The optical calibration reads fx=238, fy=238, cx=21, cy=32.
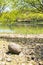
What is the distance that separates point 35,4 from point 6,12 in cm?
873

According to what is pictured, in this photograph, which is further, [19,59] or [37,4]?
[37,4]

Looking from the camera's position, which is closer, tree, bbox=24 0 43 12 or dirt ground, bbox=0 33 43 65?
dirt ground, bbox=0 33 43 65

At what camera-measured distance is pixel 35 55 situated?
13633 millimetres

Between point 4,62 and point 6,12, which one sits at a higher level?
point 4,62

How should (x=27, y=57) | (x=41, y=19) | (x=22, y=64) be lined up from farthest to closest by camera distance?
1. (x=41, y=19)
2. (x=27, y=57)
3. (x=22, y=64)

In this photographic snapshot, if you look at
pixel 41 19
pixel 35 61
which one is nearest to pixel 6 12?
pixel 35 61

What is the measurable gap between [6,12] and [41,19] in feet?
165

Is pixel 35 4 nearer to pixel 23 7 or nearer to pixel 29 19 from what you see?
pixel 23 7

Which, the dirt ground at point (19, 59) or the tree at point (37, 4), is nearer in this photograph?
the dirt ground at point (19, 59)

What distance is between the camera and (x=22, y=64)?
11422 millimetres

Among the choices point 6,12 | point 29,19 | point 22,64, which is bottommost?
point 29,19

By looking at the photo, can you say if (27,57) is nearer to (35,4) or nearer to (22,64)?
(22,64)

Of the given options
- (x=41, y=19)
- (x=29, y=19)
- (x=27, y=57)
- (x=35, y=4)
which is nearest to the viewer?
(x=27, y=57)

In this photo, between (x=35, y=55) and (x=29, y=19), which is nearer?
(x=35, y=55)
